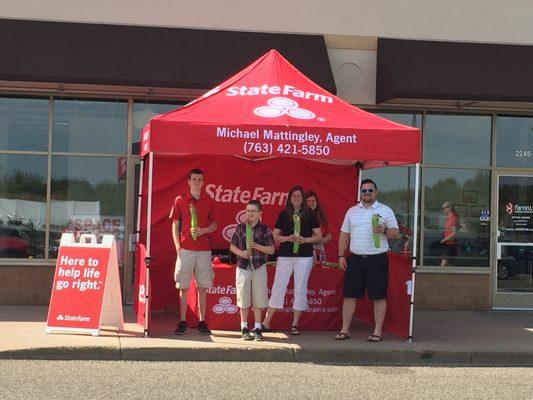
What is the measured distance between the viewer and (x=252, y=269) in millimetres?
8031

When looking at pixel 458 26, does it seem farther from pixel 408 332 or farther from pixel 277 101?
pixel 408 332

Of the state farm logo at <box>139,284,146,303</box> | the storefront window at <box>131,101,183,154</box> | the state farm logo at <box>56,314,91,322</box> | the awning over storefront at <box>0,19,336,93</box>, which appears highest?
the awning over storefront at <box>0,19,336,93</box>

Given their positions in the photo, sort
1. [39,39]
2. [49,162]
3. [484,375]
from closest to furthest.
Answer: [484,375] < [39,39] < [49,162]

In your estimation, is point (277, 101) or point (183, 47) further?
point (183, 47)

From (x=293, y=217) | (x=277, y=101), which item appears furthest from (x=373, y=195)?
(x=277, y=101)

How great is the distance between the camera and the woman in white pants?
835 centimetres

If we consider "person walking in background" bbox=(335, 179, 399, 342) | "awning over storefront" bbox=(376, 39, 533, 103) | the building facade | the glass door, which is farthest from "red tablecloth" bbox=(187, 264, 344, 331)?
the glass door

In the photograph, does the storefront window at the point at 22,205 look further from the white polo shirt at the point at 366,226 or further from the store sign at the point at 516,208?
the store sign at the point at 516,208

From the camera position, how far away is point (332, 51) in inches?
443

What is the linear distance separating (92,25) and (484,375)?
7542 mm

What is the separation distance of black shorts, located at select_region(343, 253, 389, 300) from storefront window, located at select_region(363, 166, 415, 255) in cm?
325

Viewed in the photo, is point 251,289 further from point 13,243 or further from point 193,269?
point 13,243

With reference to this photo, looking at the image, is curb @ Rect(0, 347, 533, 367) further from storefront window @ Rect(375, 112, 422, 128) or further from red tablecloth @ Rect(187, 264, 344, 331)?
storefront window @ Rect(375, 112, 422, 128)

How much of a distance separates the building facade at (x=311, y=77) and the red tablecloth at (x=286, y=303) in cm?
277
